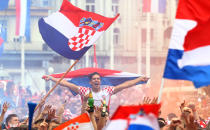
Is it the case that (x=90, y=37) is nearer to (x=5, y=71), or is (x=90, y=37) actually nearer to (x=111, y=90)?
(x=111, y=90)

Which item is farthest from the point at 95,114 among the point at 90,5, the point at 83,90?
the point at 90,5

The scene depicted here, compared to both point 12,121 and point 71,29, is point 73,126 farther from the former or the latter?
point 71,29

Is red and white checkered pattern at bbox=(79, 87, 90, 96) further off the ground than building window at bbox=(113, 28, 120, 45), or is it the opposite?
red and white checkered pattern at bbox=(79, 87, 90, 96)

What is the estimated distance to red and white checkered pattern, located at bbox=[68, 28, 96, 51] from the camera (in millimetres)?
10469

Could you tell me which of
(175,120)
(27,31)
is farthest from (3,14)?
(175,120)

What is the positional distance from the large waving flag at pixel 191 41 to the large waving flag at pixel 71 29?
2.81 m

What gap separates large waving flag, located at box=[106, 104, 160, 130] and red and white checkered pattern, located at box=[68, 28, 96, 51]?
12.3ft

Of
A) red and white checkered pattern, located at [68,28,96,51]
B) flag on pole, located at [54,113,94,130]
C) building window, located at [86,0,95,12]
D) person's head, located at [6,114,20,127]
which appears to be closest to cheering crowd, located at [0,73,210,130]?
person's head, located at [6,114,20,127]

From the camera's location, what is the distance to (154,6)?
35469 mm

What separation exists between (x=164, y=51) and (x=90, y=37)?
77.8 feet

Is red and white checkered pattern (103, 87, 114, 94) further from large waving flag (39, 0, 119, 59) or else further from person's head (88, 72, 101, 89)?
large waving flag (39, 0, 119, 59)

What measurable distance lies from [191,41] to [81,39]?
118 inches

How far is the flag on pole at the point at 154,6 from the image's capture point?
3527cm

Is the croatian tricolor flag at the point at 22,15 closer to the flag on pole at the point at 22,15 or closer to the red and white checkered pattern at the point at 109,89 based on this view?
the flag on pole at the point at 22,15
